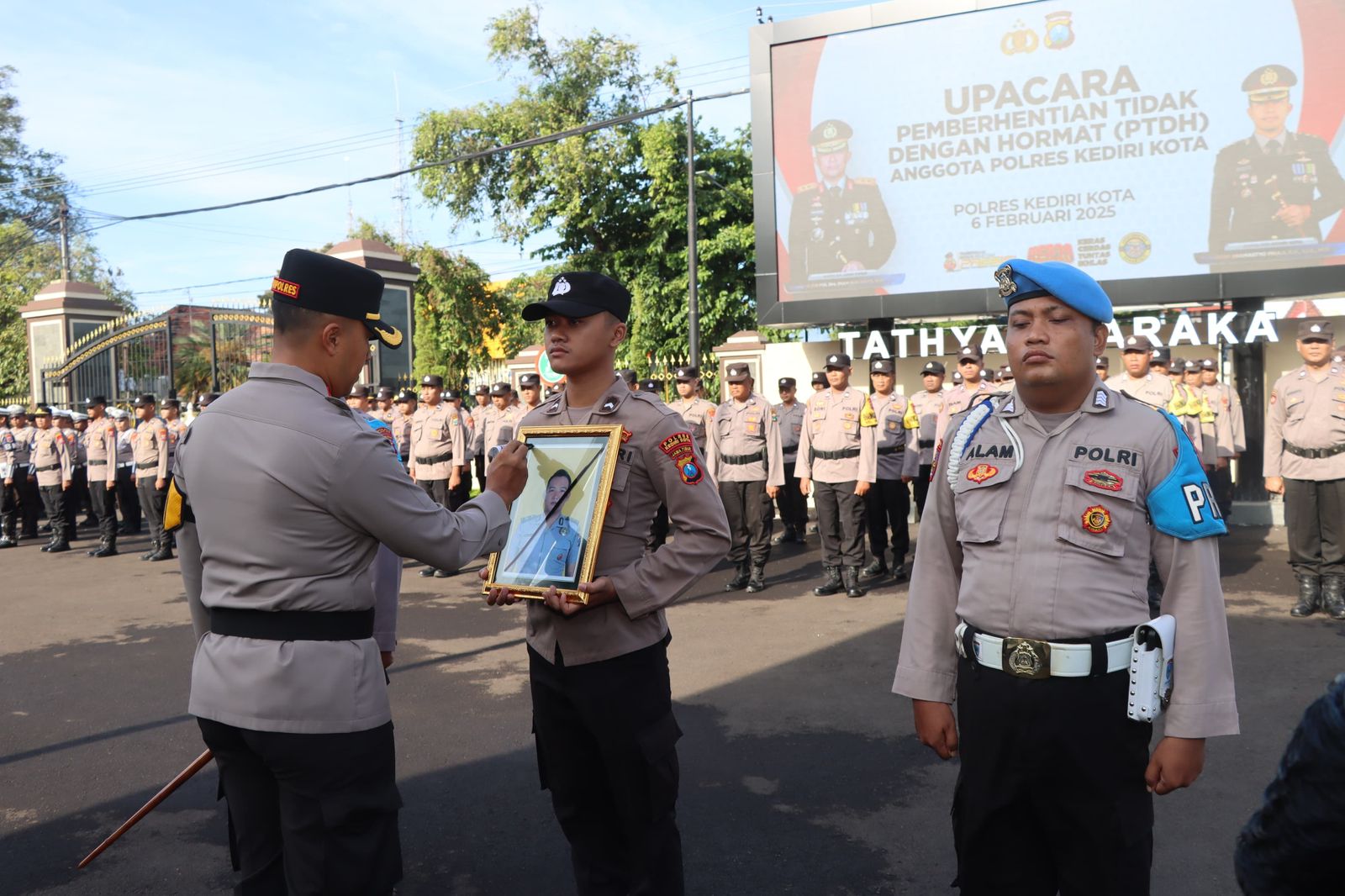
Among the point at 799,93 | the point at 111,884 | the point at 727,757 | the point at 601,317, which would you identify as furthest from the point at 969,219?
the point at 111,884

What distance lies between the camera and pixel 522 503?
9.59ft

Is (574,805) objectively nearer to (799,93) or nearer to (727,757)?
(727,757)

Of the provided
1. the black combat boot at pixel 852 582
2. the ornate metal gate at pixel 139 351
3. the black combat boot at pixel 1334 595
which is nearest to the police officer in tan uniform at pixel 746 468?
the black combat boot at pixel 852 582

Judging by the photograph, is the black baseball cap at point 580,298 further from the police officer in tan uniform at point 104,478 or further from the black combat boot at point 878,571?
the police officer in tan uniform at point 104,478

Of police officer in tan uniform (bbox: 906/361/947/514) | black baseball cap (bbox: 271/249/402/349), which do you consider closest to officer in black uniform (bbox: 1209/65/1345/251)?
police officer in tan uniform (bbox: 906/361/947/514)

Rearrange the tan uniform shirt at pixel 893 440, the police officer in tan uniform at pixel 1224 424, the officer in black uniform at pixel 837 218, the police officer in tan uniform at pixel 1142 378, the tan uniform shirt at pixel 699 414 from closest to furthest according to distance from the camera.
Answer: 1. the police officer in tan uniform at pixel 1142 378
2. the tan uniform shirt at pixel 893 440
3. the police officer in tan uniform at pixel 1224 424
4. the tan uniform shirt at pixel 699 414
5. the officer in black uniform at pixel 837 218

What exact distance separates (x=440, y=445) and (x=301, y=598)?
969 centimetres

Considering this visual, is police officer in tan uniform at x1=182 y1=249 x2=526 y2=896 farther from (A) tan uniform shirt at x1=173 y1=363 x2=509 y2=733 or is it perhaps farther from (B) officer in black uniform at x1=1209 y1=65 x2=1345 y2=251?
(B) officer in black uniform at x1=1209 y1=65 x2=1345 y2=251

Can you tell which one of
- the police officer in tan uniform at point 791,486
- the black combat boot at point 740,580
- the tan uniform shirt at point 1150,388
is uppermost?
the tan uniform shirt at point 1150,388

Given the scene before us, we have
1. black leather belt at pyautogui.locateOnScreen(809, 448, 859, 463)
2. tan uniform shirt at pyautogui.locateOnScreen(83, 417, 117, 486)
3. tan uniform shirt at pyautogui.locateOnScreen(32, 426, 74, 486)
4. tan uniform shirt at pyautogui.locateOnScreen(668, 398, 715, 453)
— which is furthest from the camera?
tan uniform shirt at pyautogui.locateOnScreen(32, 426, 74, 486)

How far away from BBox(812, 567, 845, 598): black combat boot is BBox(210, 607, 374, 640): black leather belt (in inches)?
265

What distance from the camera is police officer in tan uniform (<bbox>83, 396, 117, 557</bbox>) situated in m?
12.9

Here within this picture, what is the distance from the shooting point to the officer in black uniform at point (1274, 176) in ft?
37.0

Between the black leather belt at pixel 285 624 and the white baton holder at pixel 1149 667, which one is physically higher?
the black leather belt at pixel 285 624
